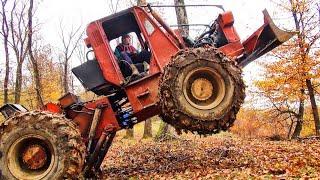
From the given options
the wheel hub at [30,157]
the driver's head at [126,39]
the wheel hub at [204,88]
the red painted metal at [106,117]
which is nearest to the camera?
the wheel hub at [204,88]

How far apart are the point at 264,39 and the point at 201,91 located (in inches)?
67.7

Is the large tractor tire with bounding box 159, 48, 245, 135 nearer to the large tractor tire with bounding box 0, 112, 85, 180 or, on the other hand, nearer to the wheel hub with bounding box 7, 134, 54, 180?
the large tractor tire with bounding box 0, 112, 85, 180

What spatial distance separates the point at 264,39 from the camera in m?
7.78

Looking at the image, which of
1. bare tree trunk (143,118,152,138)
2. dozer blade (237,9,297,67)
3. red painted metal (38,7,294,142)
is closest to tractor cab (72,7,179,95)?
red painted metal (38,7,294,142)

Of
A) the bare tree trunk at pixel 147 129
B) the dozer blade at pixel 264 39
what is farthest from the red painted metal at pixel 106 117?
the bare tree trunk at pixel 147 129

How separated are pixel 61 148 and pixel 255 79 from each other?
2014 cm

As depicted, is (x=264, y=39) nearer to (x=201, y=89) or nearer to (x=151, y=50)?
(x=201, y=89)

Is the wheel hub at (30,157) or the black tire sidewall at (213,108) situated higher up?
the black tire sidewall at (213,108)

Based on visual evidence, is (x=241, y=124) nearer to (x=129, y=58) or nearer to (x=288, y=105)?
(x=288, y=105)

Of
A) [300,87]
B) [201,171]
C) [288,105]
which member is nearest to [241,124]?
[288,105]

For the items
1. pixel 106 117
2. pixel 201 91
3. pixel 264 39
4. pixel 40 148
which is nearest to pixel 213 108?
pixel 201 91

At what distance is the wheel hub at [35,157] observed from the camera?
714 cm

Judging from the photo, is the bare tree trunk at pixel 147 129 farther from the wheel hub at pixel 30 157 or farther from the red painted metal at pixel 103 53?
the wheel hub at pixel 30 157

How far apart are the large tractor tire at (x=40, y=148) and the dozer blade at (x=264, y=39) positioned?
11.0ft
